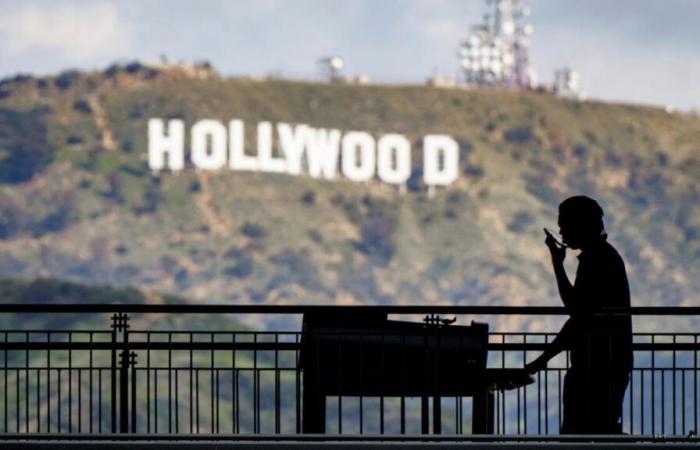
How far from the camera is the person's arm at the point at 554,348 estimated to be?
880 centimetres

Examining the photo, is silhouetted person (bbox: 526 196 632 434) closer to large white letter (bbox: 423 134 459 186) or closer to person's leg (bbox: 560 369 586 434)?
person's leg (bbox: 560 369 586 434)

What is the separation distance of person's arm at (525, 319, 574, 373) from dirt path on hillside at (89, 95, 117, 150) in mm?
148637

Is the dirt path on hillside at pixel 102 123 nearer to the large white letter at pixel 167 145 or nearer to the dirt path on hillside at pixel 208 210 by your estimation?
the large white letter at pixel 167 145

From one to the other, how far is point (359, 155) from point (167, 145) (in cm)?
1856

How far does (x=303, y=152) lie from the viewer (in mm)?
158625

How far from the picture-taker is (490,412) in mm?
9805

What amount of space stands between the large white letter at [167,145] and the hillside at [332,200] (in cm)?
112

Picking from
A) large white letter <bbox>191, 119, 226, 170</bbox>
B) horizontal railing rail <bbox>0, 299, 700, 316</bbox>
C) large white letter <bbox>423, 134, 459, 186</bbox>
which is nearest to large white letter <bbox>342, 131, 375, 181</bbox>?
large white letter <bbox>423, 134, 459, 186</bbox>

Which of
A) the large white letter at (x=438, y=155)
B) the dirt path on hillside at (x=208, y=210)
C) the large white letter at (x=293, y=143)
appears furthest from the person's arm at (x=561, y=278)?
the large white letter at (x=438, y=155)

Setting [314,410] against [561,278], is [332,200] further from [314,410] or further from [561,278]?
[561,278]

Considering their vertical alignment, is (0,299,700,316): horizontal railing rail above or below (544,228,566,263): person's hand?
below

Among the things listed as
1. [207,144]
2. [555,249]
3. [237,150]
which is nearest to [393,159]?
[237,150]

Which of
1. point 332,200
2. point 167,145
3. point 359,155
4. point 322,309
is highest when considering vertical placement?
point 167,145

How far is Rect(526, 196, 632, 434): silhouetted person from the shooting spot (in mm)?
8898
